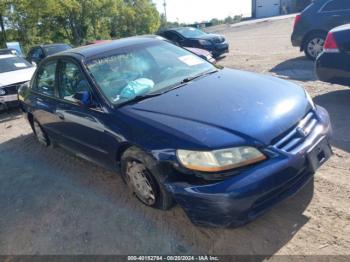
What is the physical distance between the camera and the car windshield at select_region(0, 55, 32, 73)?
9.25 metres

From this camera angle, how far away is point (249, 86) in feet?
11.8

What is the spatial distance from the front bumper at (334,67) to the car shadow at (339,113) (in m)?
0.37

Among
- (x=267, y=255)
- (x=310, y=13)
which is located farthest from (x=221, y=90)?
(x=310, y=13)

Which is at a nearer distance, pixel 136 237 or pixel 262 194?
pixel 262 194

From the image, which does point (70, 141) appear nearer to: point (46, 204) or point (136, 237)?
point (46, 204)

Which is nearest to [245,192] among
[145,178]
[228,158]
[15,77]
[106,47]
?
[228,158]

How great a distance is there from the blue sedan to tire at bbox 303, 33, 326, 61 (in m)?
5.66

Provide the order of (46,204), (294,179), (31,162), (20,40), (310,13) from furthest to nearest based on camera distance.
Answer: (20,40) < (310,13) < (31,162) < (46,204) < (294,179)

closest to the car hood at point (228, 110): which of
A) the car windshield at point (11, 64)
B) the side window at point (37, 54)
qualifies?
the car windshield at point (11, 64)

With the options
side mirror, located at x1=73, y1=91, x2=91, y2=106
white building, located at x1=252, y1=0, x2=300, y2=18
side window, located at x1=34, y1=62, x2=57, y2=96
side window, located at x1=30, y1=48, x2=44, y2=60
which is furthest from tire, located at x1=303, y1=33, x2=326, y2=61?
white building, located at x1=252, y1=0, x2=300, y2=18

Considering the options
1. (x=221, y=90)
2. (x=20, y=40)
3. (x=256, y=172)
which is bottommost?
(x=20, y=40)

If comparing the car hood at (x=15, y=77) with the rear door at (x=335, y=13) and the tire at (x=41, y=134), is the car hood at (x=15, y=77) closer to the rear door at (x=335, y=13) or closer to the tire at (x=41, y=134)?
the tire at (x=41, y=134)

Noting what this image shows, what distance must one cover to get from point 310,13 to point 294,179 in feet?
24.2

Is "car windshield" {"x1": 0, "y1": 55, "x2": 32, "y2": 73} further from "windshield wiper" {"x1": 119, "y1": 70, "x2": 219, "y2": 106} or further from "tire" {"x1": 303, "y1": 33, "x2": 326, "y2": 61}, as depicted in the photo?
"tire" {"x1": 303, "y1": 33, "x2": 326, "y2": 61}
